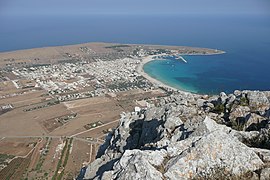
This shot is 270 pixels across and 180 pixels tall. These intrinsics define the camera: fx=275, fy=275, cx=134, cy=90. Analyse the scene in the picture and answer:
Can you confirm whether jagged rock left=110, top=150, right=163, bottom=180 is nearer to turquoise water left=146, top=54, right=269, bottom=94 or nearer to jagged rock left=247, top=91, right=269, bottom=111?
jagged rock left=247, top=91, right=269, bottom=111

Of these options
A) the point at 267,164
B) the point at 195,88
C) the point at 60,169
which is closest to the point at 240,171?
the point at 267,164

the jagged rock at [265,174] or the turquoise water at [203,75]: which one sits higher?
the jagged rock at [265,174]

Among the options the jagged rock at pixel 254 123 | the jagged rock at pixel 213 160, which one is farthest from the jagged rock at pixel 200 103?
the jagged rock at pixel 213 160

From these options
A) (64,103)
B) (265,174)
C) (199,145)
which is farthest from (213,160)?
(64,103)

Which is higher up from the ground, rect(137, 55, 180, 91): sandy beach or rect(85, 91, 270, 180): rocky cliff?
rect(85, 91, 270, 180): rocky cliff

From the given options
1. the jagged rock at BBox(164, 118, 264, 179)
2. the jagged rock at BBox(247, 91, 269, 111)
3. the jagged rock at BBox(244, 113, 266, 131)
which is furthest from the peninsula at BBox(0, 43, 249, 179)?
the jagged rock at BBox(164, 118, 264, 179)

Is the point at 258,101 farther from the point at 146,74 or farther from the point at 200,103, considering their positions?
the point at 146,74

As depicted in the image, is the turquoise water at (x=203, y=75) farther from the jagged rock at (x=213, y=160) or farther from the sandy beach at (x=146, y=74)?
the jagged rock at (x=213, y=160)

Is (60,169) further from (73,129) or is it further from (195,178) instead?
(195,178)
